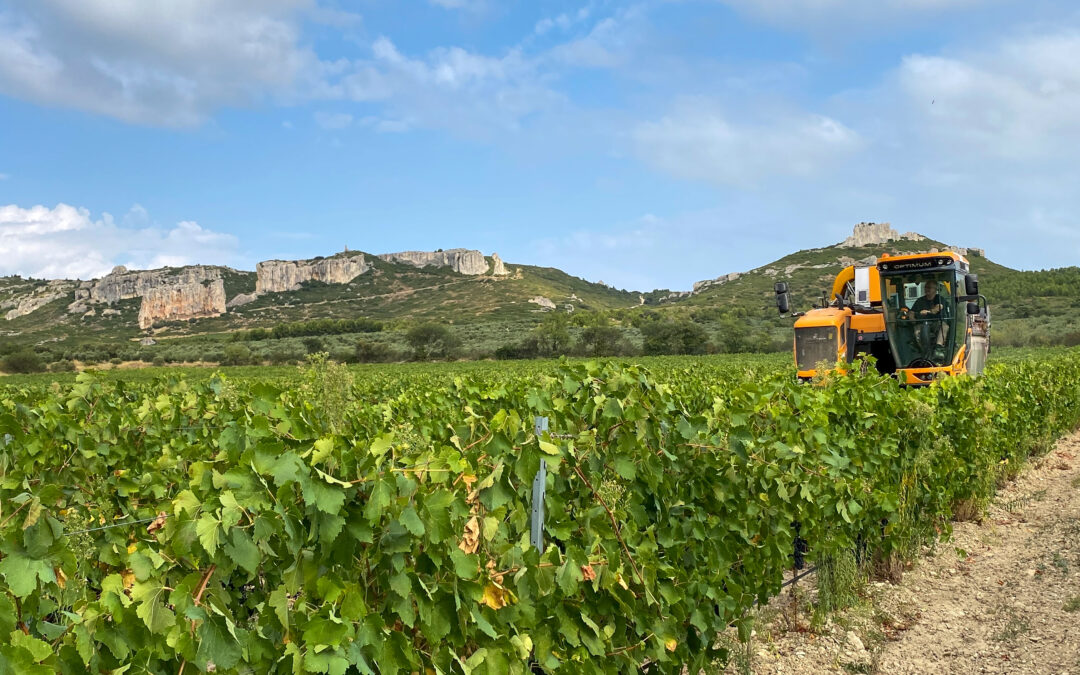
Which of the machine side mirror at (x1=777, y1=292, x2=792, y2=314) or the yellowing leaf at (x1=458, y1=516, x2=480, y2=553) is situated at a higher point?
the machine side mirror at (x1=777, y1=292, x2=792, y2=314)

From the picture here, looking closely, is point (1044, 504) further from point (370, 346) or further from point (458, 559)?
point (370, 346)

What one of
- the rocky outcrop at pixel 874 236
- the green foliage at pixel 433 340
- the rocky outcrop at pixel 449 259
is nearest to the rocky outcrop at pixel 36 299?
the rocky outcrop at pixel 449 259

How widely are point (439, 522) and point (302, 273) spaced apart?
522 feet

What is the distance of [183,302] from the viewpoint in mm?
139250

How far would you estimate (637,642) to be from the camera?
3.55m

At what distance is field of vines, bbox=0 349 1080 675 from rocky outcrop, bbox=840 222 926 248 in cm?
11809

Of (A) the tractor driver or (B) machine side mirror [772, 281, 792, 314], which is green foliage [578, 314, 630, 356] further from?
(A) the tractor driver

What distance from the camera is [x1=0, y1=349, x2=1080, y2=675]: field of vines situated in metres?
2.02

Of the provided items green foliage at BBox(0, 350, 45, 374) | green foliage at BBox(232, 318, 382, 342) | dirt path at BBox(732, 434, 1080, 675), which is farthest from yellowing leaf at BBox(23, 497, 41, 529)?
green foliage at BBox(232, 318, 382, 342)

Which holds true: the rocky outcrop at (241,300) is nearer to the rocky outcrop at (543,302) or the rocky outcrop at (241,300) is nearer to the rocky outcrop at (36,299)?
the rocky outcrop at (36,299)

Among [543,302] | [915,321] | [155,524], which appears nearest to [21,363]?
[915,321]

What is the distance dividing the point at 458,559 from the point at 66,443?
3.99 m

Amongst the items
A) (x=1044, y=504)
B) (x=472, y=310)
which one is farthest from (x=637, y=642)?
(x=472, y=310)

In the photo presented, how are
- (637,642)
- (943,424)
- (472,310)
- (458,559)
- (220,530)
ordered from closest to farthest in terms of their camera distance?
1. (220,530)
2. (458,559)
3. (637,642)
4. (943,424)
5. (472,310)
